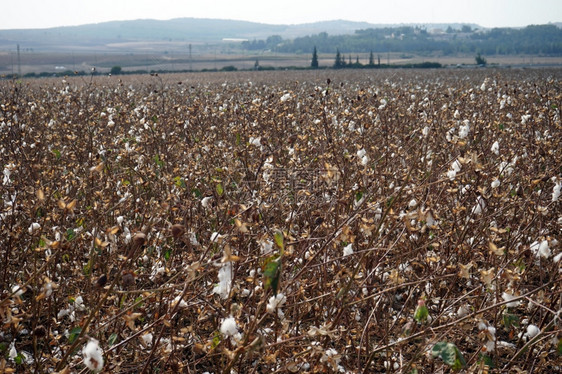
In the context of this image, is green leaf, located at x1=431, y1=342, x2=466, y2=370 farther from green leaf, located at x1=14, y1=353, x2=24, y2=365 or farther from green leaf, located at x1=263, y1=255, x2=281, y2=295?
green leaf, located at x1=14, y1=353, x2=24, y2=365

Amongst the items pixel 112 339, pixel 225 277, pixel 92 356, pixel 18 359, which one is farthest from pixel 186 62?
pixel 92 356

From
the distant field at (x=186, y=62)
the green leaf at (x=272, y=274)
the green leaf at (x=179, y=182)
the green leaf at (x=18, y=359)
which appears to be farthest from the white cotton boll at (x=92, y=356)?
the distant field at (x=186, y=62)

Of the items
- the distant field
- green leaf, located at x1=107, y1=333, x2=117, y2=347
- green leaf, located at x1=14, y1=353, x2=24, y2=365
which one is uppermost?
the distant field

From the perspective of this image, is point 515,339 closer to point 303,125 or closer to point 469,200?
point 469,200

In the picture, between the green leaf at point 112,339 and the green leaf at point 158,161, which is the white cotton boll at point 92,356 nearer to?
the green leaf at point 112,339

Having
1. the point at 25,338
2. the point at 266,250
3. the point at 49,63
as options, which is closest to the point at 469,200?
the point at 266,250

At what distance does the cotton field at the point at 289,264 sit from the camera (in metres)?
1.99

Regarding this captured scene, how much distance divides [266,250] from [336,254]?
1.11 metres

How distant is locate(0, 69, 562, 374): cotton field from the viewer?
78.3 inches

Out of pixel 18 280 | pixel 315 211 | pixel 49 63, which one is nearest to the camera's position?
pixel 18 280

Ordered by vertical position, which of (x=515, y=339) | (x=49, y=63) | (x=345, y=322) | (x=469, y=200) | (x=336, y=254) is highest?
(x=49, y=63)

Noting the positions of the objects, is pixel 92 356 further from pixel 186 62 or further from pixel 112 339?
pixel 186 62

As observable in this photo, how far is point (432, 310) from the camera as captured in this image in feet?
11.4

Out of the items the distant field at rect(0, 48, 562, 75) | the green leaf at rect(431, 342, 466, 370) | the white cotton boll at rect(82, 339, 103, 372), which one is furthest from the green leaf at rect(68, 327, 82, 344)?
the distant field at rect(0, 48, 562, 75)
